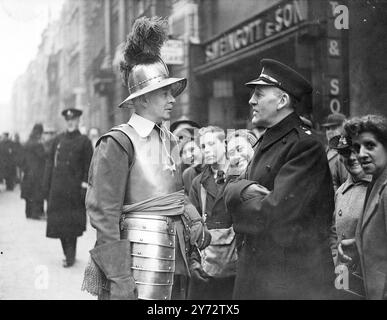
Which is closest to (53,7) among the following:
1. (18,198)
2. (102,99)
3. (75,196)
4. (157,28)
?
(157,28)

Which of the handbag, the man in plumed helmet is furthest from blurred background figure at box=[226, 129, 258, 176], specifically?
the man in plumed helmet

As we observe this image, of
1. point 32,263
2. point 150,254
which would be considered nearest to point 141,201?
point 150,254

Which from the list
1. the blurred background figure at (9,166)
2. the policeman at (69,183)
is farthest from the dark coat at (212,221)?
the blurred background figure at (9,166)

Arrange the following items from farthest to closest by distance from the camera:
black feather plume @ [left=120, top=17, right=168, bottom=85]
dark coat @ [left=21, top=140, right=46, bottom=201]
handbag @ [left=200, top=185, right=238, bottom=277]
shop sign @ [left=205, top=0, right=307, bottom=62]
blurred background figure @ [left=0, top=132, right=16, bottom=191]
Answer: dark coat @ [left=21, top=140, right=46, bottom=201] → blurred background figure @ [left=0, top=132, right=16, bottom=191] → shop sign @ [left=205, top=0, right=307, bottom=62] → handbag @ [left=200, top=185, right=238, bottom=277] → black feather plume @ [left=120, top=17, right=168, bottom=85]

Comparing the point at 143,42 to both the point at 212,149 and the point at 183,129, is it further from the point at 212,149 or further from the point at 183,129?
the point at 183,129

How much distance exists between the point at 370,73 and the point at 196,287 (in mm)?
2888

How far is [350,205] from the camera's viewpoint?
2.95 m

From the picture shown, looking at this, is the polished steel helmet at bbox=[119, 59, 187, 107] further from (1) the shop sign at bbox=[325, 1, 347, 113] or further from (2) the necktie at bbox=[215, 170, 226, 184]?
(1) the shop sign at bbox=[325, 1, 347, 113]

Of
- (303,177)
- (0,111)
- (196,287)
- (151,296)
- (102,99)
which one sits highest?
(102,99)

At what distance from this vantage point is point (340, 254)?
9.02 ft

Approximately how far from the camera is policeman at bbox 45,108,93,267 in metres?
5.66

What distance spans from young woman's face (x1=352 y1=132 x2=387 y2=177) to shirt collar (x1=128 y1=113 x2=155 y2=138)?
1.11 meters
